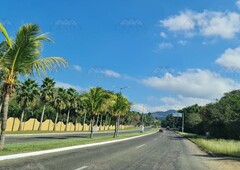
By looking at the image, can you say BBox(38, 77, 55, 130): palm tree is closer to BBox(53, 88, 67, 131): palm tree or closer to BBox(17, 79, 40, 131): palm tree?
BBox(53, 88, 67, 131): palm tree

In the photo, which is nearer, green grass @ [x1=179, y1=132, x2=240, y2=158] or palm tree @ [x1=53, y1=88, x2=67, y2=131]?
green grass @ [x1=179, y1=132, x2=240, y2=158]

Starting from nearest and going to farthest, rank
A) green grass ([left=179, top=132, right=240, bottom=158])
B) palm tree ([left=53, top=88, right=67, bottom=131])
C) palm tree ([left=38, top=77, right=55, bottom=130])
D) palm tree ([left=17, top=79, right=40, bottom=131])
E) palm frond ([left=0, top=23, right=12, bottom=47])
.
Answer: palm frond ([left=0, top=23, right=12, bottom=47]) < green grass ([left=179, top=132, right=240, bottom=158]) < palm tree ([left=17, top=79, right=40, bottom=131]) < palm tree ([left=38, top=77, right=55, bottom=130]) < palm tree ([left=53, top=88, right=67, bottom=131])

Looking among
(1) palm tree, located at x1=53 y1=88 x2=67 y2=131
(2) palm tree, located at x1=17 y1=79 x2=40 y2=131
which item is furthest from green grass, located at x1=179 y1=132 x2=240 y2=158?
(1) palm tree, located at x1=53 y1=88 x2=67 y2=131

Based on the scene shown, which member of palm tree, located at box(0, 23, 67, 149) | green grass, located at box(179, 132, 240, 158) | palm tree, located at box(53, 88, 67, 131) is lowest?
green grass, located at box(179, 132, 240, 158)

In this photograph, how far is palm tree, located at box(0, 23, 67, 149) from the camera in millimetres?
16280

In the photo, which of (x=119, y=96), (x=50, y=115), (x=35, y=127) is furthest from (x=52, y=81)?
(x=50, y=115)

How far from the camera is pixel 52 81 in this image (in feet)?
224

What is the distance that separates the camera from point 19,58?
1662cm

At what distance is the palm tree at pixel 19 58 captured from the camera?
16.3 meters

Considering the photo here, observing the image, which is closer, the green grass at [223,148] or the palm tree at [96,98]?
the green grass at [223,148]

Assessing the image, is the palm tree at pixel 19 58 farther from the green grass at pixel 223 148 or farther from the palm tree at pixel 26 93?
the palm tree at pixel 26 93

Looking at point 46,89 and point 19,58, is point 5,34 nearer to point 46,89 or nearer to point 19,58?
point 19,58

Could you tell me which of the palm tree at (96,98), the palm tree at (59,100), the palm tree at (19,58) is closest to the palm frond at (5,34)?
the palm tree at (19,58)

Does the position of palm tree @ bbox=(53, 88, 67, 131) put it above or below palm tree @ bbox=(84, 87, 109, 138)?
above
